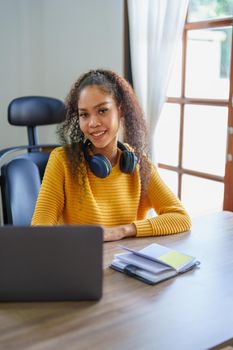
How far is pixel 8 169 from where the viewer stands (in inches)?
79.0

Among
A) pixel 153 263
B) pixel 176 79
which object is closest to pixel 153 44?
pixel 176 79

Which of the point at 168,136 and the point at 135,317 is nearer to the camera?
the point at 135,317

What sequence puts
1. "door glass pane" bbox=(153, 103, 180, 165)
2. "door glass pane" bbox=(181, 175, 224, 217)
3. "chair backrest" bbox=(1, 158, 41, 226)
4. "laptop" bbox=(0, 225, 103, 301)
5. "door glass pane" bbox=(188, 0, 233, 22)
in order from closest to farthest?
"laptop" bbox=(0, 225, 103, 301), "chair backrest" bbox=(1, 158, 41, 226), "door glass pane" bbox=(188, 0, 233, 22), "door glass pane" bbox=(181, 175, 224, 217), "door glass pane" bbox=(153, 103, 180, 165)

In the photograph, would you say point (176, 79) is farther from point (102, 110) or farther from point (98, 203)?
point (98, 203)

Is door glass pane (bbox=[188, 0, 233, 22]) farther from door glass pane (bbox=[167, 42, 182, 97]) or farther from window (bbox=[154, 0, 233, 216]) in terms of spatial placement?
door glass pane (bbox=[167, 42, 182, 97])

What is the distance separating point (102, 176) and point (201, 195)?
154 cm

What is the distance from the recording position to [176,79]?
3.15 metres

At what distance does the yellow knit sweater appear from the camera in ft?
5.50

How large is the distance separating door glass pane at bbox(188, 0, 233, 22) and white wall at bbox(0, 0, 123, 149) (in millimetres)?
597

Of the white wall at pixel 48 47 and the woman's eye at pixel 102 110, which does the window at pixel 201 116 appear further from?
the woman's eye at pixel 102 110

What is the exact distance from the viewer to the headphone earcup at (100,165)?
1.70 metres

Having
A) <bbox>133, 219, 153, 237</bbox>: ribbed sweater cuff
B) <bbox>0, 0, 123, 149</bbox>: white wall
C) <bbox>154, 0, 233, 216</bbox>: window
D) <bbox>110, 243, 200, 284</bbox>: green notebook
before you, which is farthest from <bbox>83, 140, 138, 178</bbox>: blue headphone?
<bbox>0, 0, 123, 149</bbox>: white wall

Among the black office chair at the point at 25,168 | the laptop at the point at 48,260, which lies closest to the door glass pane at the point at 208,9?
the black office chair at the point at 25,168

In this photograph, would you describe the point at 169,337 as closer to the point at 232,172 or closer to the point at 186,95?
the point at 232,172
